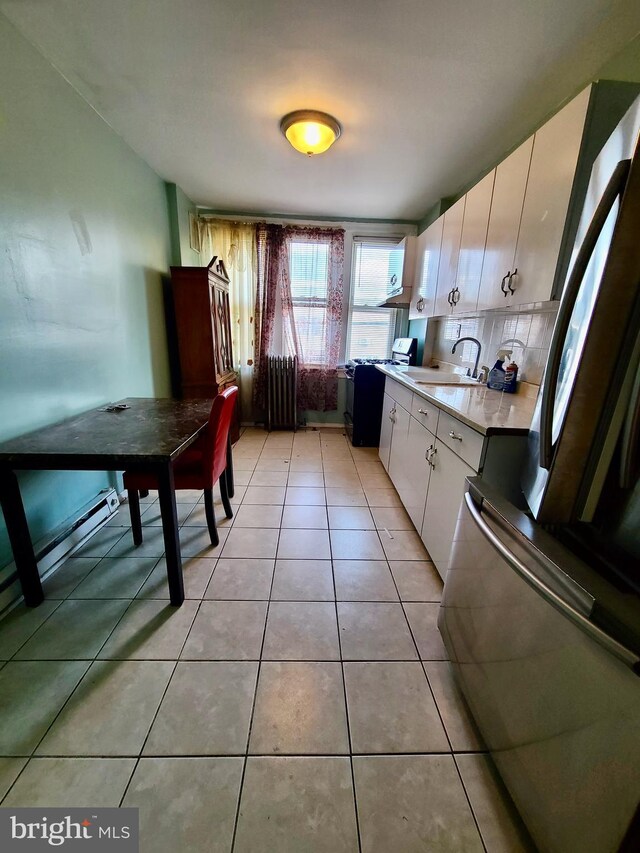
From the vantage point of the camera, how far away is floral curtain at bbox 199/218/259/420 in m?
3.61

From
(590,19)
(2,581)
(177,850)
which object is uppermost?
(590,19)

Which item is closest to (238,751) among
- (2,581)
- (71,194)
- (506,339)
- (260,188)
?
(2,581)

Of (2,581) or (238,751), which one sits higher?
(2,581)

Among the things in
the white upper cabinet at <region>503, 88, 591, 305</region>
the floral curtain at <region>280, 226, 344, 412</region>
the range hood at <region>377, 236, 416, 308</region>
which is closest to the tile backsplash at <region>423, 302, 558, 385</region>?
the white upper cabinet at <region>503, 88, 591, 305</region>

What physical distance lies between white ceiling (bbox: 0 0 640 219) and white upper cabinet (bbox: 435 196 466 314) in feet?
1.34

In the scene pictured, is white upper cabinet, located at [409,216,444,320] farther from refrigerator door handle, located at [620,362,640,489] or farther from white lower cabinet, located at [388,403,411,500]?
refrigerator door handle, located at [620,362,640,489]

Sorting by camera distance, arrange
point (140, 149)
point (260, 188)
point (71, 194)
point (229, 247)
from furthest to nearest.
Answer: point (229, 247) → point (260, 188) → point (140, 149) → point (71, 194)

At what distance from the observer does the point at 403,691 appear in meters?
1.17

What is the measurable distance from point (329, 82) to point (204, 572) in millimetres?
2647

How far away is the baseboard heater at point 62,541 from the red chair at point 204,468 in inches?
11.4

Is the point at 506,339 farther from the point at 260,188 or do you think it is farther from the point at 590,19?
the point at 260,188

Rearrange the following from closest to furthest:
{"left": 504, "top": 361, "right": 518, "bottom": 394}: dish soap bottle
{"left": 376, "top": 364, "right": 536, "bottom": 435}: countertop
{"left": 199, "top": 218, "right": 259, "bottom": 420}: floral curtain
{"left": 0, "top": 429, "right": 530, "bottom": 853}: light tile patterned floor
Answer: {"left": 0, "top": 429, "right": 530, "bottom": 853}: light tile patterned floor → {"left": 376, "top": 364, "right": 536, "bottom": 435}: countertop → {"left": 504, "top": 361, "right": 518, "bottom": 394}: dish soap bottle → {"left": 199, "top": 218, "right": 259, "bottom": 420}: floral curtain

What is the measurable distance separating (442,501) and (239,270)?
133 inches

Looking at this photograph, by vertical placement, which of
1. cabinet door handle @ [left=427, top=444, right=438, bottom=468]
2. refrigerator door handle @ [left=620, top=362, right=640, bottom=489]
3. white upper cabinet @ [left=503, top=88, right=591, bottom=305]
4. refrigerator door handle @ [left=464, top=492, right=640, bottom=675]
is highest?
white upper cabinet @ [left=503, top=88, right=591, bottom=305]
